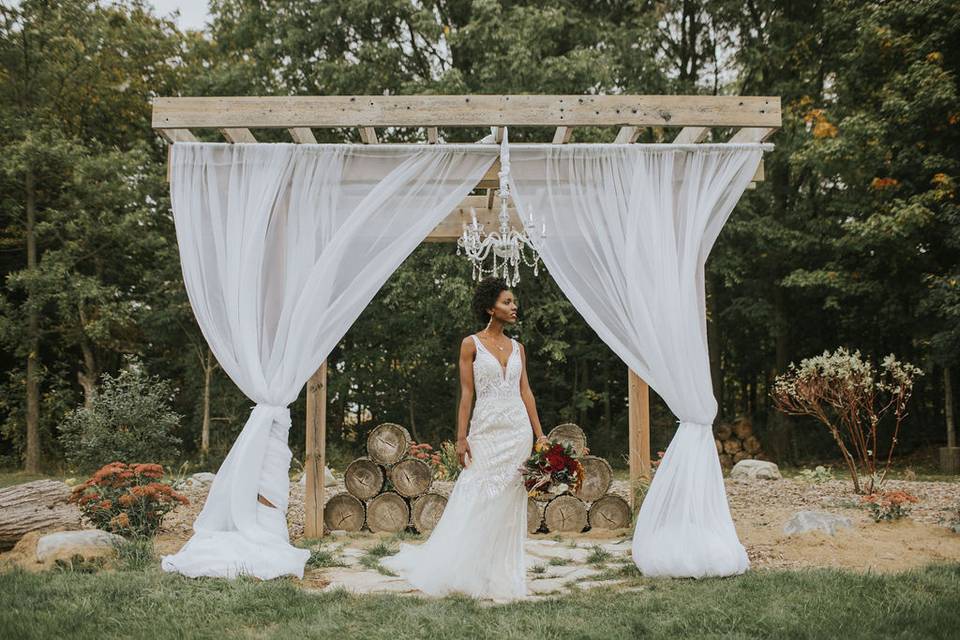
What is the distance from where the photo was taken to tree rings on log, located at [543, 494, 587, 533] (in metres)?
6.02

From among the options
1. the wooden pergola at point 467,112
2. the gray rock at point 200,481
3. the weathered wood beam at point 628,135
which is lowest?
the gray rock at point 200,481

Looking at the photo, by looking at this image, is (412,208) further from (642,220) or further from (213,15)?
(213,15)

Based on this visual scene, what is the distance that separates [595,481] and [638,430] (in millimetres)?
746

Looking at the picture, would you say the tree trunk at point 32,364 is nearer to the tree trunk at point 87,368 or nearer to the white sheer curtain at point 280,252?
the tree trunk at point 87,368

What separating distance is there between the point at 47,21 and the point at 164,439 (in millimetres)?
6717

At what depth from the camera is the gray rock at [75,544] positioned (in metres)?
4.49

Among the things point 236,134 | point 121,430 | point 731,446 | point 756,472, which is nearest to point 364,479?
point 236,134

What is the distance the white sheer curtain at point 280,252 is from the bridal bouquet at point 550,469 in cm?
147

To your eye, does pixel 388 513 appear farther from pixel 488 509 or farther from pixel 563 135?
pixel 563 135

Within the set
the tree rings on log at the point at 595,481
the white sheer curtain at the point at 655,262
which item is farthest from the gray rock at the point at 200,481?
the white sheer curtain at the point at 655,262

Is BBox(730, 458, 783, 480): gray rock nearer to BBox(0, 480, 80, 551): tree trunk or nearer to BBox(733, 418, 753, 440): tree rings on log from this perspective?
BBox(733, 418, 753, 440): tree rings on log

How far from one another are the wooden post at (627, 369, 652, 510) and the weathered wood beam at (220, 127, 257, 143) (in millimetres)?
3050

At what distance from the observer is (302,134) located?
486 cm

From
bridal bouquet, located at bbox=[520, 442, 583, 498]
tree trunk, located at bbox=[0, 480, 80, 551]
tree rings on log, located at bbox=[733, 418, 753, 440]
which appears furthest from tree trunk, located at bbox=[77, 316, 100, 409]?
tree rings on log, located at bbox=[733, 418, 753, 440]
